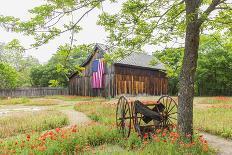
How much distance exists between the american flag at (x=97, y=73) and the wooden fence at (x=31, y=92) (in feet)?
27.2

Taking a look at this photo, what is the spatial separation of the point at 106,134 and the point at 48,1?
15.8 ft

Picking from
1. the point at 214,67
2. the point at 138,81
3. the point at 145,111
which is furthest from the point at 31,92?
the point at 145,111

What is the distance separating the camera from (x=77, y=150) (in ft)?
25.9

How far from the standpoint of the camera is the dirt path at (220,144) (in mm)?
8363

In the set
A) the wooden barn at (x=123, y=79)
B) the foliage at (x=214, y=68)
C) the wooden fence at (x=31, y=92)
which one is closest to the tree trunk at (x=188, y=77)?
the wooden barn at (x=123, y=79)

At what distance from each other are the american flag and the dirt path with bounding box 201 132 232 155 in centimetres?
2437

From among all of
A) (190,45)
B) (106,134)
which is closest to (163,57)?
(190,45)

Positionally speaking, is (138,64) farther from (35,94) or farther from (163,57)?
(163,57)

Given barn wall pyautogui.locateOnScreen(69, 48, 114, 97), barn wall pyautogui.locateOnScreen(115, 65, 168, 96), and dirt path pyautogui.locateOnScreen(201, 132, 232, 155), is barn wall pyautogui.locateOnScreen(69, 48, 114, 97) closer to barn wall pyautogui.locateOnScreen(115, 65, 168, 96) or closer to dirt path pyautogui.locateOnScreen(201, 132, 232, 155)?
barn wall pyautogui.locateOnScreen(115, 65, 168, 96)

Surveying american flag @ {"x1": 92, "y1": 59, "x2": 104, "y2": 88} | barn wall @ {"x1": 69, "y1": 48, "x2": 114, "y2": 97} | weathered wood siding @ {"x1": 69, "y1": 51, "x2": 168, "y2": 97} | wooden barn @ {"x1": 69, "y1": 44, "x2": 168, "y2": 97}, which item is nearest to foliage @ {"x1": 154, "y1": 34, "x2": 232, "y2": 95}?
weathered wood siding @ {"x1": 69, "y1": 51, "x2": 168, "y2": 97}

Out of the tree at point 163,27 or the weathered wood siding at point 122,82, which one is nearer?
the tree at point 163,27

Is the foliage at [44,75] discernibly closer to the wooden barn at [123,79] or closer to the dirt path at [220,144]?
the wooden barn at [123,79]

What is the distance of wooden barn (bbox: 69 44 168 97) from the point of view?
1294 inches

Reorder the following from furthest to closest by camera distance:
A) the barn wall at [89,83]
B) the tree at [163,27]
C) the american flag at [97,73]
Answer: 1. the american flag at [97,73]
2. the barn wall at [89,83]
3. the tree at [163,27]
